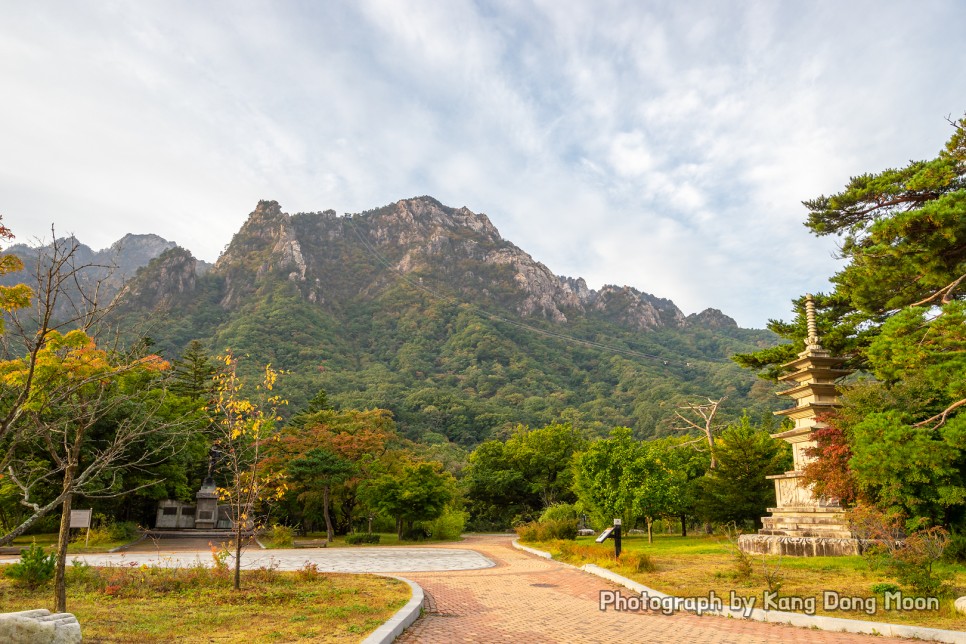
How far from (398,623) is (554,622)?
7.80 ft

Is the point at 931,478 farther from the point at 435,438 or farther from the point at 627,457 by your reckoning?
the point at 435,438

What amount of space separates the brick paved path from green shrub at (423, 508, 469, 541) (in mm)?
19866

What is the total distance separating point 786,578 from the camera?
11.4 m

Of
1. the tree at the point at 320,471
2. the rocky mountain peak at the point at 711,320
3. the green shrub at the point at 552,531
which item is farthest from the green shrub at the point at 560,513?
the rocky mountain peak at the point at 711,320

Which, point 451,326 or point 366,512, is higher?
point 451,326

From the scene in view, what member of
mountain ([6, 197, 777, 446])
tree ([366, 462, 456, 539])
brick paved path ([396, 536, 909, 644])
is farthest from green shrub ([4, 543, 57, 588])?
mountain ([6, 197, 777, 446])

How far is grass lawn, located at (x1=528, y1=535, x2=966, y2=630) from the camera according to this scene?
25.9 ft

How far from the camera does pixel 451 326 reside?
4227 inches

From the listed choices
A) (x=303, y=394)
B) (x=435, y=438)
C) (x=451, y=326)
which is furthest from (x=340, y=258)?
(x=435, y=438)

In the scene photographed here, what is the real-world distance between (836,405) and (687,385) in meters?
62.2

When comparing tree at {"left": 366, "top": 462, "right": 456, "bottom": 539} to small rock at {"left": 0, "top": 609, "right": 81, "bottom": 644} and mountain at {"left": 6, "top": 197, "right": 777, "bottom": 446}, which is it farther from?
mountain at {"left": 6, "top": 197, "right": 777, "bottom": 446}

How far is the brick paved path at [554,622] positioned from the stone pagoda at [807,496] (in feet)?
25.7

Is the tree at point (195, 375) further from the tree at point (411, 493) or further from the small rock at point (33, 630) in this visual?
the small rock at point (33, 630)

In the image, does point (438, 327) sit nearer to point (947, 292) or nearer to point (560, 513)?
point (560, 513)
